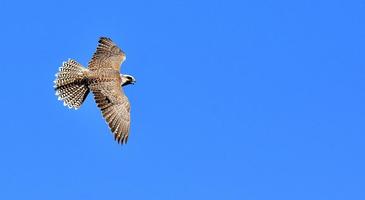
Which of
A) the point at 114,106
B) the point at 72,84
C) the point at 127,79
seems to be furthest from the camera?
the point at 127,79

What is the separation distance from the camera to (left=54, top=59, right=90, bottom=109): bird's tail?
2256 centimetres

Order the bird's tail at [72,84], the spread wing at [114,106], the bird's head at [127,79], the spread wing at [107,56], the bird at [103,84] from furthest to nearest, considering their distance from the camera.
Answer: the spread wing at [107,56]
the bird's head at [127,79]
the bird's tail at [72,84]
the bird at [103,84]
the spread wing at [114,106]

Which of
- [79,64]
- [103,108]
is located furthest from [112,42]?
[103,108]

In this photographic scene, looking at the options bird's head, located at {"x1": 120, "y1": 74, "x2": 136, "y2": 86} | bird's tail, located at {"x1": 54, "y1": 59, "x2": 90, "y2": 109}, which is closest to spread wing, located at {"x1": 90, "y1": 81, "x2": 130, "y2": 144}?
bird's tail, located at {"x1": 54, "y1": 59, "x2": 90, "y2": 109}

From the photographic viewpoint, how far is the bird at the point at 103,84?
68.3 feet

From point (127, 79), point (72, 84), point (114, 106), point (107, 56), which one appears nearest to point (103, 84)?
point (72, 84)

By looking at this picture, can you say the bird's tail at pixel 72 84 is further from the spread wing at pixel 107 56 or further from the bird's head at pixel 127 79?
the bird's head at pixel 127 79

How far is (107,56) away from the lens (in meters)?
24.3

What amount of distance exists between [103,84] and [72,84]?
995mm

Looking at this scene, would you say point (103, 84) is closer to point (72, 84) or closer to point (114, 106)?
point (72, 84)

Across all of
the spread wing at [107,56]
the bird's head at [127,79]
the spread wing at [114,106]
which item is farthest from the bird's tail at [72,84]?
the bird's head at [127,79]

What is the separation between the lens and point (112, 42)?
25.0m

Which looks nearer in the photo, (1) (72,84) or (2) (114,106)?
(2) (114,106)

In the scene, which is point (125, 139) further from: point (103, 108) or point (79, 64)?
point (79, 64)
